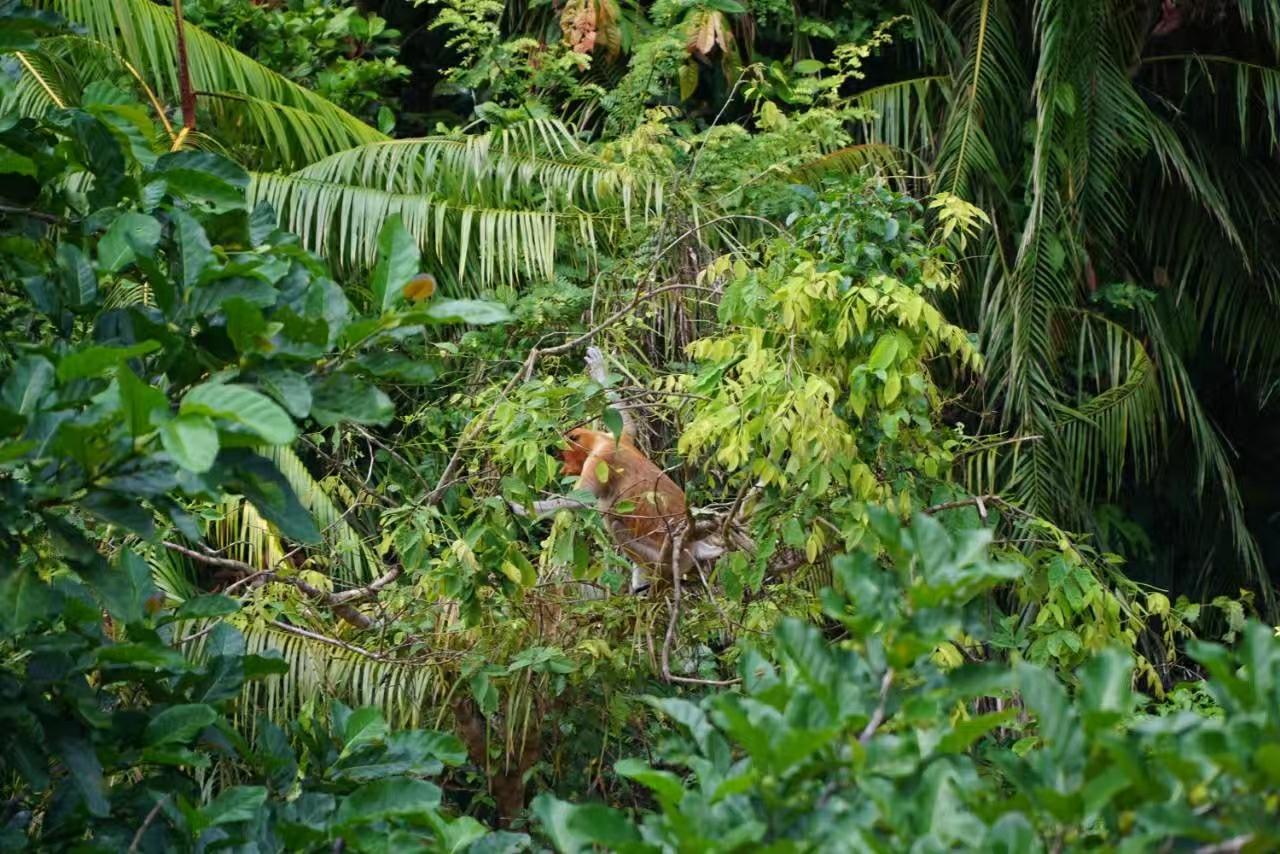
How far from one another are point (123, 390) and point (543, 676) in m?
2.42

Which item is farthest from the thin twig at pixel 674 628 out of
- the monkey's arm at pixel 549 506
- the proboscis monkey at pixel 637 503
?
the monkey's arm at pixel 549 506

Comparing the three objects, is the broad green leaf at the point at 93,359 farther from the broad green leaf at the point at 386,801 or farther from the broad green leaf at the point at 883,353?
the broad green leaf at the point at 883,353

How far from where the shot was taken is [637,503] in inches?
174

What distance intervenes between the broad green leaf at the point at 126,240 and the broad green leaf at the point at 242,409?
1.90 feet

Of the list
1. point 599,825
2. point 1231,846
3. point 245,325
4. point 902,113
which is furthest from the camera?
point 902,113

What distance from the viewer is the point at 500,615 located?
4199 millimetres

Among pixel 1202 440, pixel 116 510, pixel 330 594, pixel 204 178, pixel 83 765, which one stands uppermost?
pixel 204 178

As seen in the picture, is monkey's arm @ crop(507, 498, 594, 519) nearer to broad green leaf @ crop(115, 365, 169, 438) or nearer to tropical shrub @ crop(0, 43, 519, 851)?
tropical shrub @ crop(0, 43, 519, 851)

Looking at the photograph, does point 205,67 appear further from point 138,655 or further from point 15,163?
point 138,655

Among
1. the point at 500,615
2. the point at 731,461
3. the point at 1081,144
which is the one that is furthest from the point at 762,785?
the point at 1081,144

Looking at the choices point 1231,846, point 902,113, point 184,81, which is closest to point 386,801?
point 1231,846

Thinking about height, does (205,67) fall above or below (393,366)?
above

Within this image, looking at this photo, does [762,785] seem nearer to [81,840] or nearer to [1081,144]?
[81,840]

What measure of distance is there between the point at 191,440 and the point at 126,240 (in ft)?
2.28
